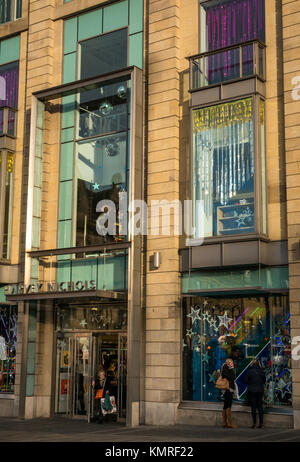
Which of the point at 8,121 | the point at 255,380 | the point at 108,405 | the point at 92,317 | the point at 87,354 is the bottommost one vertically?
the point at 108,405

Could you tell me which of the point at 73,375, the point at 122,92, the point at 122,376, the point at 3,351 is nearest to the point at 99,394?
the point at 122,376

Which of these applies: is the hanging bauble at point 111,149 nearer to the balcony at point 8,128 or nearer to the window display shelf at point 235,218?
the balcony at point 8,128

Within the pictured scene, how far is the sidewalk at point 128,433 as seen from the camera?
1435 cm

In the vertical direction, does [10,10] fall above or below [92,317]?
above

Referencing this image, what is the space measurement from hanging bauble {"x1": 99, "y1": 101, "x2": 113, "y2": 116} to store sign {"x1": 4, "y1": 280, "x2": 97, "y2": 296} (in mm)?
5608

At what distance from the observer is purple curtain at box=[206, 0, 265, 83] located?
18.1 metres

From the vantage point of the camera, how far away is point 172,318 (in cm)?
1812

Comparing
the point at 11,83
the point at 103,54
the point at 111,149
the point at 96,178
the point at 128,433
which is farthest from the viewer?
the point at 11,83

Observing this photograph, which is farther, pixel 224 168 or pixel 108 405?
pixel 108 405

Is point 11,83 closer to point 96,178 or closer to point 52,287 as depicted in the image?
point 96,178

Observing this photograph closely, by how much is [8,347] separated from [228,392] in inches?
351

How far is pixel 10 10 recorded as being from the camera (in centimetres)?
2427

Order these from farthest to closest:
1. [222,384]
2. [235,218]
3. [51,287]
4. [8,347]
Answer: [8,347] → [51,287] → [235,218] → [222,384]

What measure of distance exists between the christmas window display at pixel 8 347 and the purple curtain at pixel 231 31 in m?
10.6
